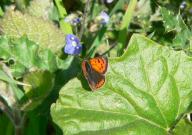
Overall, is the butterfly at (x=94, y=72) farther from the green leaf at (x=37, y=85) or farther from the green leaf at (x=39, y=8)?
the green leaf at (x=39, y=8)

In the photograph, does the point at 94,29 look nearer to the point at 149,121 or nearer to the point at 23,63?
the point at 23,63

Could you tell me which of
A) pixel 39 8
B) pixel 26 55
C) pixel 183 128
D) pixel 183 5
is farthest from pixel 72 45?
pixel 183 5

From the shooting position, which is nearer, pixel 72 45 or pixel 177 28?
pixel 72 45

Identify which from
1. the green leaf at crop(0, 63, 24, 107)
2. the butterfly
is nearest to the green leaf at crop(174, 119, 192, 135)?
the butterfly

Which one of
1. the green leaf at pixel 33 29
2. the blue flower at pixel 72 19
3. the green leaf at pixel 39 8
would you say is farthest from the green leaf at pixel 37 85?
the green leaf at pixel 39 8

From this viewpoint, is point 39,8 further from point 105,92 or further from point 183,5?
point 105,92
